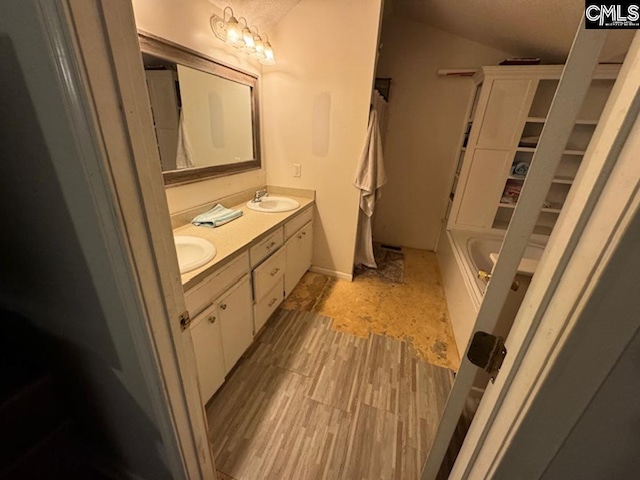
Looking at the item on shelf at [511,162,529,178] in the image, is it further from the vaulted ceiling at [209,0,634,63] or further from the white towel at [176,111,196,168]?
the white towel at [176,111,196,168]

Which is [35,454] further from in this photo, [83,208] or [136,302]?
[83,208]

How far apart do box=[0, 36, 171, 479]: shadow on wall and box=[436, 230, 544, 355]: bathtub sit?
1.44 metres

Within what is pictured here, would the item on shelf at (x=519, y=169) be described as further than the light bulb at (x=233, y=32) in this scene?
Answer: Yes

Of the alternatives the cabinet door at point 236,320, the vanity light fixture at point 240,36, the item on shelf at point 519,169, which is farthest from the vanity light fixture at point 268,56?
the item on shelf at point 519,169

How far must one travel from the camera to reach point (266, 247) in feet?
5.53

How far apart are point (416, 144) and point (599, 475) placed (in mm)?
3125

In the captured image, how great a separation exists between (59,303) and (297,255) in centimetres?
163

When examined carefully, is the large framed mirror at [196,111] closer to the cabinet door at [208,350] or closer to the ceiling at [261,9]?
the ceiling at [261,9]

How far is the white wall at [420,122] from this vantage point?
107 inches

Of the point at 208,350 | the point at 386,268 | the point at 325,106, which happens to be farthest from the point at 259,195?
the point at 386,268

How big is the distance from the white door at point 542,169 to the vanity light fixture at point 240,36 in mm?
1931

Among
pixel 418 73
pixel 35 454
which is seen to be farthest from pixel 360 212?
pixel 35 454

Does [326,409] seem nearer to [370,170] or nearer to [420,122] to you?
[370,170]

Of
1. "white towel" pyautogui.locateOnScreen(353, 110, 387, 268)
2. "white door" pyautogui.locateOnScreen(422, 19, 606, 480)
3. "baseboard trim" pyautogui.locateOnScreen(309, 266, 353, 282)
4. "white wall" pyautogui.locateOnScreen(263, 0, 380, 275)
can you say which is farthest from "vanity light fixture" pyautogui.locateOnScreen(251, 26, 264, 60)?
"white door" pyautogui.locateOnScreen(422, 19, 606, 480)
